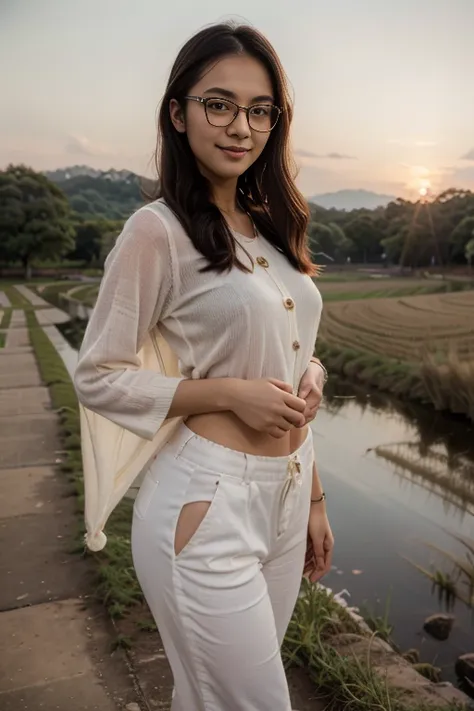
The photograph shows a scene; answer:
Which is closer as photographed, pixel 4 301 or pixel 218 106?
pixel 218 106

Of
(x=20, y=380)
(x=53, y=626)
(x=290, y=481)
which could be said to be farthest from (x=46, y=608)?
(x=20, y=380)

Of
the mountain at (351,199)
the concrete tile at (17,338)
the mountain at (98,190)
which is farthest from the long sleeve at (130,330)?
the concrete tile at (17,338)

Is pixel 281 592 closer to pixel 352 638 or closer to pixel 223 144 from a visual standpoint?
pixel 223 144

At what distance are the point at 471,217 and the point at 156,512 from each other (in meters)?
3.39

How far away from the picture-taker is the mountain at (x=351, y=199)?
13.2ft

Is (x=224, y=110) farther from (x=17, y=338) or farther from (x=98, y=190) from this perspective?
(x=17, y=338)

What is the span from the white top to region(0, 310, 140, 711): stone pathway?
3.37ft

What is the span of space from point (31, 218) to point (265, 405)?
16.8 ft

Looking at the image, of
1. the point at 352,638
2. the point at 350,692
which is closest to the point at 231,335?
the point at 350,692

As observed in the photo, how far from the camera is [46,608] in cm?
214

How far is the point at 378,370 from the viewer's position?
452 centimetres

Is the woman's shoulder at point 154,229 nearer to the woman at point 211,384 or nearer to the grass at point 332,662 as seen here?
the woman at point 211,384

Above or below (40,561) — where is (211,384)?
above

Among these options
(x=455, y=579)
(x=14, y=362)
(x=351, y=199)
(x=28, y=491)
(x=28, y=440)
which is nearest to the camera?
(x=455, y=579)
